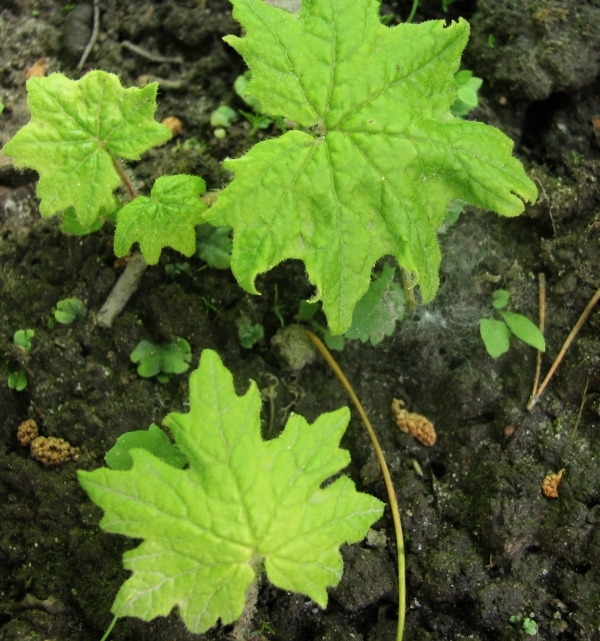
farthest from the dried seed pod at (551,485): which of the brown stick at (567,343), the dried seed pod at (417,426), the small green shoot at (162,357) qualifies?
the small green shoot at (162,357)

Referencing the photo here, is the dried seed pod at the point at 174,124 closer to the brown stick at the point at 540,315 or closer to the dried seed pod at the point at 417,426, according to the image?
the dried seed pod at the point at 417,426

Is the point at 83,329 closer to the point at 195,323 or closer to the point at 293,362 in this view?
the point at 195,323

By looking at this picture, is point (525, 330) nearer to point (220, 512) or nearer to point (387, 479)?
point (387, 479)

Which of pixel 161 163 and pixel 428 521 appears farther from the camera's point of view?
pixel 161 163

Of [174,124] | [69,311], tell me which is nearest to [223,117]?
[174,124]

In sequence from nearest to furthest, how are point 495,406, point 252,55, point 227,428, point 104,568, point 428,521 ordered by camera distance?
Answer: point 227,428, point 252,55, point 104,568, point 428,521, point 495,406

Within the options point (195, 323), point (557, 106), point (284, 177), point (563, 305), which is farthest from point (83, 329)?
point (557, 106)
